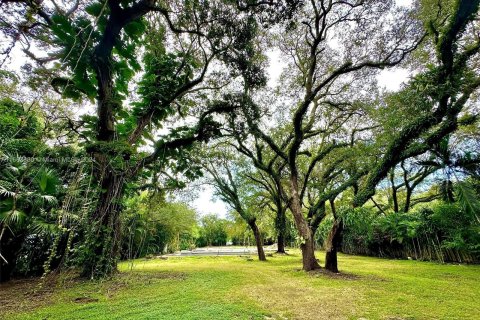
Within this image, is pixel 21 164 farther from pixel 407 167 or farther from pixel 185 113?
pixel 407 167

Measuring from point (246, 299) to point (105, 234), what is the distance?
11.8 feet

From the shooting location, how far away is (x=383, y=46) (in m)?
7.10

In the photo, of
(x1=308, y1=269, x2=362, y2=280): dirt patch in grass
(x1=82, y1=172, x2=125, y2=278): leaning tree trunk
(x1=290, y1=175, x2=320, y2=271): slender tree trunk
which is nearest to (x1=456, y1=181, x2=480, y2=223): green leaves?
(x1=308, y1=269, x2=362, y2=280): dirt patch in grass

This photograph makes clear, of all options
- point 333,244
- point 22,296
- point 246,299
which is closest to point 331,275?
point 333,244

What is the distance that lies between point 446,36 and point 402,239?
32.5 feet

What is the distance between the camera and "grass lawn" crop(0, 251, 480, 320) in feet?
11.7

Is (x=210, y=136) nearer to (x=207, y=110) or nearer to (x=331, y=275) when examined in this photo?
(x=207, y=110)

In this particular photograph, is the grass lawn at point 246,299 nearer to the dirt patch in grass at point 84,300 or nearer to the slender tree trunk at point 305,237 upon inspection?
the dirt patch in grass at point 84,300

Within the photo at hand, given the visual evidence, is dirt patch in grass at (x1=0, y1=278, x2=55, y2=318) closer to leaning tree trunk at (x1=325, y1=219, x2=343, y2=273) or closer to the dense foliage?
the dense foliage

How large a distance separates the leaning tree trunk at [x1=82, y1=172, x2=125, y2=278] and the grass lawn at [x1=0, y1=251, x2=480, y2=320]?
35 centimetres

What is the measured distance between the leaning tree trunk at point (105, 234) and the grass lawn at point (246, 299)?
0.35 m

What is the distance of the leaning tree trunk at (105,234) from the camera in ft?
16.5

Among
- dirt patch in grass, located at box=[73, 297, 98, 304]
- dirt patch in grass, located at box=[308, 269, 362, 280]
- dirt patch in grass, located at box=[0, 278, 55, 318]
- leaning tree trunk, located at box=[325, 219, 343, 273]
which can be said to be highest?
leaning tree trunk, located at box=[325, 219, 343, 273]

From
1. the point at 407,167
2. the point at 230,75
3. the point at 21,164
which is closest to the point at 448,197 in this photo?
the point at 407,167
